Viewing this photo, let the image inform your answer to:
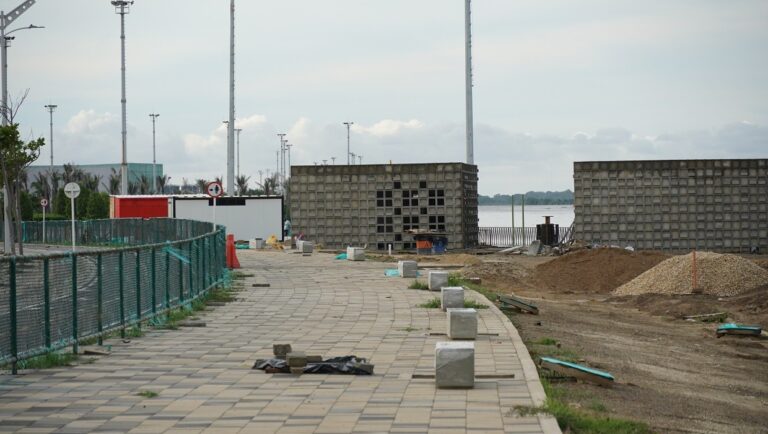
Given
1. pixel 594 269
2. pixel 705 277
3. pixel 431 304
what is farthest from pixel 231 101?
pixel 431 304

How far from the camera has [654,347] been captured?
1911 centimetres

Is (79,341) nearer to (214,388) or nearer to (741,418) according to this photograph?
(214,388)

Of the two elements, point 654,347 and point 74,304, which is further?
point 654,347

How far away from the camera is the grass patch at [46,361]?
13.4 m

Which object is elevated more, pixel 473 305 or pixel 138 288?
pixel 138 288

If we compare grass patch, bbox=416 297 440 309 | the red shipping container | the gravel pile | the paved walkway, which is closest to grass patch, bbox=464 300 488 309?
grass patch, bbox=416 297 440 309

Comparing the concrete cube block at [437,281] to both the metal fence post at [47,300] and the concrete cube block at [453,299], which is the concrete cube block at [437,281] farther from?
the metal fence post at [47,300]

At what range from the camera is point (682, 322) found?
24.6m

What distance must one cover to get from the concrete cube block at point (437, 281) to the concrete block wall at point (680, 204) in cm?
2725

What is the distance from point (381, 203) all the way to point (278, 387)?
42.4m

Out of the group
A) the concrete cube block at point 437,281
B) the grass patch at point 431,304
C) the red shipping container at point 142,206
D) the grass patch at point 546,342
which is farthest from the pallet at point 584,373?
the red shipping container at point 142,206

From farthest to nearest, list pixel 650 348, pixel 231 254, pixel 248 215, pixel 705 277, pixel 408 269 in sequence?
pixel 248 215 < pixel 231 254 < pixel 705 277 < pixel 408 269 < pixel 650 348

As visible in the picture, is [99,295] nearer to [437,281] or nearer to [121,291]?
[121,291]

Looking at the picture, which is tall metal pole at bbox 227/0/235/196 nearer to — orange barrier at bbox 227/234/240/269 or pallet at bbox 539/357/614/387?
orange barrier at bbox 227/234/240/269
